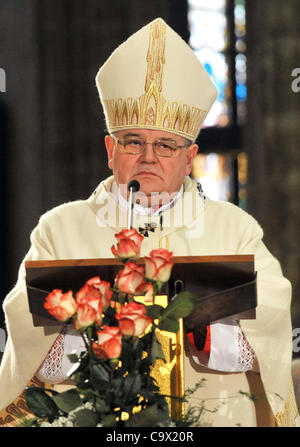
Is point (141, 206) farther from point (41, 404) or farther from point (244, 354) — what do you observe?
point (41, 404)

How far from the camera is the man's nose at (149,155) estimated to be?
12.1 feet

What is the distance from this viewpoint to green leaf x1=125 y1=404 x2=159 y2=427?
2.61 m

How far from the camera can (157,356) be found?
2.74 meters

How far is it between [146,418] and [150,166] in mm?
1318

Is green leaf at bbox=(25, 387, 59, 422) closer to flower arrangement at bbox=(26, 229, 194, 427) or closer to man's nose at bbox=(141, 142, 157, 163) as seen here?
flower arrangement at bbox=(26, 229, 194, 427)

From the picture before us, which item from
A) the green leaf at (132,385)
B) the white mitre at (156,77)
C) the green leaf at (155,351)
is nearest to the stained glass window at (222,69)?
the white mitre at (156,77)

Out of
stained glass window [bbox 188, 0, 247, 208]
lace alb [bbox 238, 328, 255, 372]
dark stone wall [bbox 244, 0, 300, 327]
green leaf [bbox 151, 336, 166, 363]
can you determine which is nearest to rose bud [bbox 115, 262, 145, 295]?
green leaf [bbox 151, 336, 166, 363]

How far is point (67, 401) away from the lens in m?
2.69

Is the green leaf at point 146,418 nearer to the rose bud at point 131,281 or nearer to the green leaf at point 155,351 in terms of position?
the green leaf at point 155,351

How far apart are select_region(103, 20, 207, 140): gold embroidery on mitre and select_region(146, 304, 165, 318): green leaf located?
4.00 feet

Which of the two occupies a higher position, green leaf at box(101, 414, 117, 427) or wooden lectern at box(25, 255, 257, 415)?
wooden lectern at box(25, 255, 257, 415)

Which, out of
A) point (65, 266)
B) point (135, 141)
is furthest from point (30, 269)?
point (135, 141)

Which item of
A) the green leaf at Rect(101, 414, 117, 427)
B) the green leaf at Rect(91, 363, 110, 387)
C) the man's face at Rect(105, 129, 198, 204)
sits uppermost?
the man's face at Rect(105, 129, 198, 204)

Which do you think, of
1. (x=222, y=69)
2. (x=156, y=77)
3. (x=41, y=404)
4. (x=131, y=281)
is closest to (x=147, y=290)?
(x=131, y=281)
